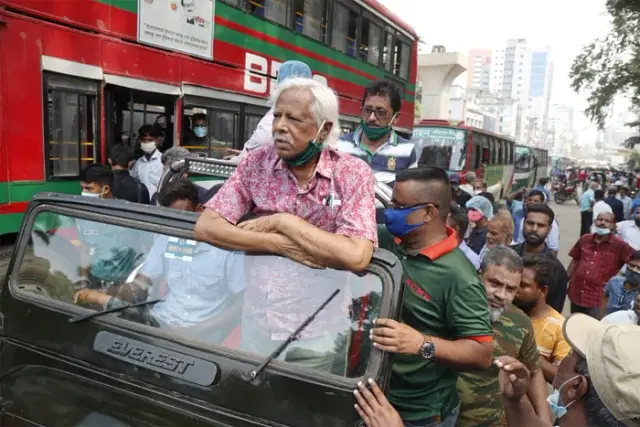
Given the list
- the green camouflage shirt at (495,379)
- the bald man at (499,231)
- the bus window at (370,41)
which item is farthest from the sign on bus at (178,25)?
the green camouflage shirt at (495,379)

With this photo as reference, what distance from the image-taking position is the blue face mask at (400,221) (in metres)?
1.87

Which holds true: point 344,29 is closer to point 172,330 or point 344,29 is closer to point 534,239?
point 534,239

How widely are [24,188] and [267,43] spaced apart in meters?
4.12

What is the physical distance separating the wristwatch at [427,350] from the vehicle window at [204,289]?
17cm

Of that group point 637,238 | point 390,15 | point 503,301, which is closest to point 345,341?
point 503,301

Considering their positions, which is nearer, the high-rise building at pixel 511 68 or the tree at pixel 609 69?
the tree at pixel 609 69

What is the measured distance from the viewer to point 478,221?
18.7 ft

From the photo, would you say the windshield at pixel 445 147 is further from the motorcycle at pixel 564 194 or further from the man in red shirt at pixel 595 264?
the motorcycle at pixel 564 194

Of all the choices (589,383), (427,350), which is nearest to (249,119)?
(427,350)

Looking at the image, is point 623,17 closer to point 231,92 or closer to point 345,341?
point 231,92

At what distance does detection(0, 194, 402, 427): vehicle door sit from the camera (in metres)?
1.62

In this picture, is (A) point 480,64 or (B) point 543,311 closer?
(B) point 543,311

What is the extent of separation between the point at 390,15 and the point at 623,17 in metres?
15.4

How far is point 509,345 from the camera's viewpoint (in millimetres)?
2346
